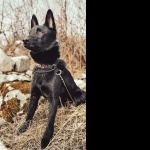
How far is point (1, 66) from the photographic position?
2424mm

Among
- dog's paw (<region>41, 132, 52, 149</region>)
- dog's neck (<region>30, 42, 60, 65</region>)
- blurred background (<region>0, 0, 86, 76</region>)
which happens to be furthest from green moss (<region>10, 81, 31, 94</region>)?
dog's paw (<region>41, 132, 52, 149</region>)

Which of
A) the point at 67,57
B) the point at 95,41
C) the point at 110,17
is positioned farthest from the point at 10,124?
the point at 110,17

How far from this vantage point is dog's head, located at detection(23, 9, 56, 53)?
2.00 meters

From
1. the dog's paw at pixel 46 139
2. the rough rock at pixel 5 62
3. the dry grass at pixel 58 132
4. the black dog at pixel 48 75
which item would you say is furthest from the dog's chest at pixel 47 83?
the rough rock at pixel 5 62

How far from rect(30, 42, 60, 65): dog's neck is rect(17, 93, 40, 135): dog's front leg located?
0.20m

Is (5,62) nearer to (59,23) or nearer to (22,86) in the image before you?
(22,86)

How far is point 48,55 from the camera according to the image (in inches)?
81.1

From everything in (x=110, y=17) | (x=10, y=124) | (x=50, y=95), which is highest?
(x=110, y=17)

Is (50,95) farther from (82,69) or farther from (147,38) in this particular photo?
(147,38)

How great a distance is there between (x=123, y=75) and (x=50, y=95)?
430 millimetres

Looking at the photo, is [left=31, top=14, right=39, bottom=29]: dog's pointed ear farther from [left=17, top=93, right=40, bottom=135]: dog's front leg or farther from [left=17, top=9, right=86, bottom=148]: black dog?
[left=17, top=93, right=40, bottom=135]: dog's front leg

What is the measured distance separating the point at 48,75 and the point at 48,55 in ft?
0.37

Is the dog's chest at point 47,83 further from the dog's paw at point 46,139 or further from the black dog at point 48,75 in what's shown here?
the dog's paw at point 46,139

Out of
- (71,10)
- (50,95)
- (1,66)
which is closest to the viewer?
(50,95)
